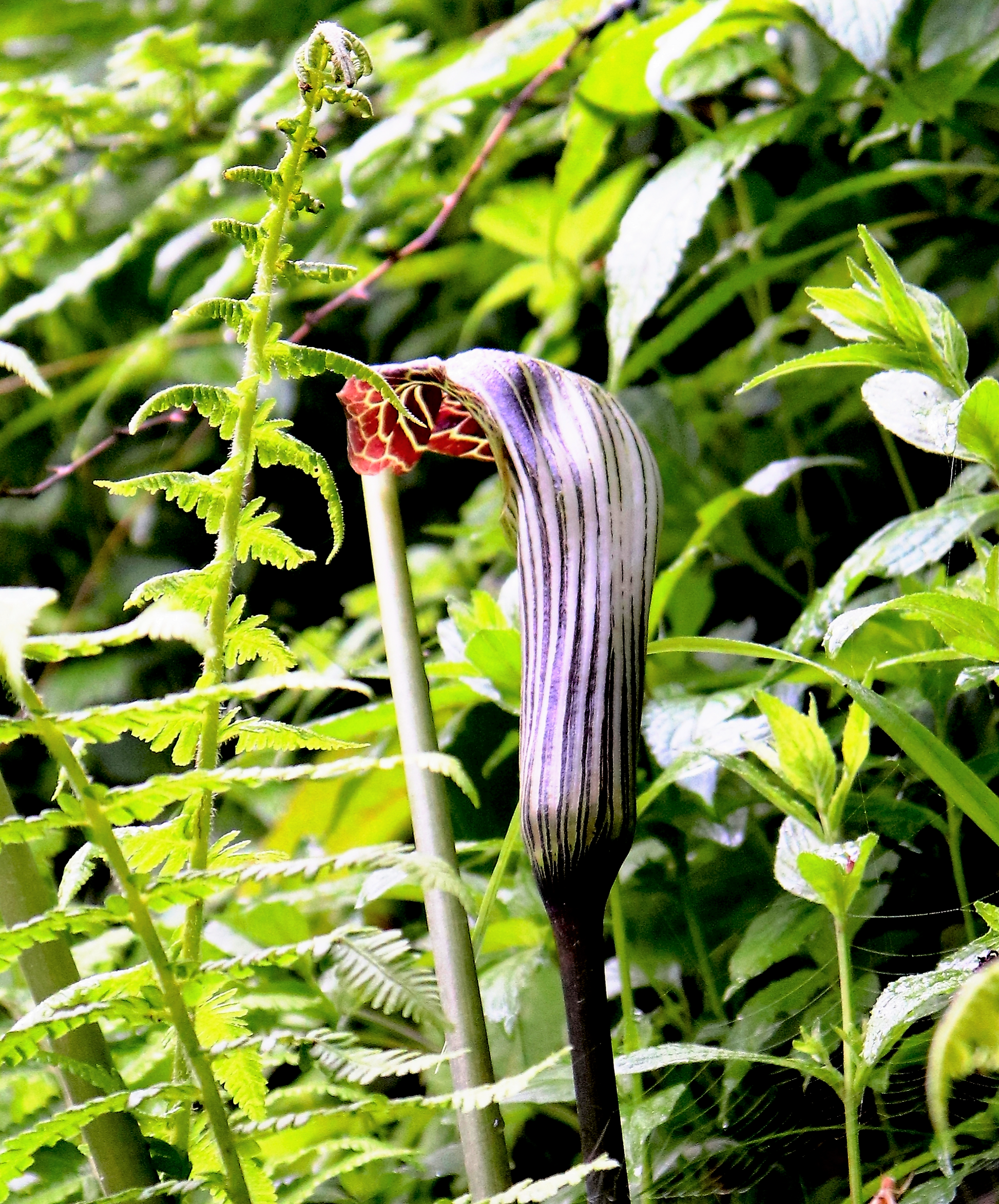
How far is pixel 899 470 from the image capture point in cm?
74

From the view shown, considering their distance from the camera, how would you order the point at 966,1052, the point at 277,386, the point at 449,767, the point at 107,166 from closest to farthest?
the point at 966,1052 → the point at 449,767 → the point at 107,166 → the point at 277,386

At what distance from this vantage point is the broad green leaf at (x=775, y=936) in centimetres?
47

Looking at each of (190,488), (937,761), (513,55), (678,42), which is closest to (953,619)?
(937,761)

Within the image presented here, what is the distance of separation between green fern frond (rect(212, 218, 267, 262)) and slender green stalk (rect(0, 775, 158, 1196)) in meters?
0.20

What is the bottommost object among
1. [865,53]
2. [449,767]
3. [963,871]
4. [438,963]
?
[963,871]

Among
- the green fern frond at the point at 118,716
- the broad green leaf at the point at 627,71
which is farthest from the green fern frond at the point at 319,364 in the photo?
the broad green leaf at the point at 627,71

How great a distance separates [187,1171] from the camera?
39cm

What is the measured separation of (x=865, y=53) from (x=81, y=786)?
538mm

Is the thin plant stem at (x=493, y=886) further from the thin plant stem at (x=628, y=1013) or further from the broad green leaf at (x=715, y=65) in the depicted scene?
the broad green leaf at (x=715, y=65)

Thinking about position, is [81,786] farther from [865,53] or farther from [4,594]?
[865,53]

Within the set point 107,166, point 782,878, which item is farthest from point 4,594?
point 107,166

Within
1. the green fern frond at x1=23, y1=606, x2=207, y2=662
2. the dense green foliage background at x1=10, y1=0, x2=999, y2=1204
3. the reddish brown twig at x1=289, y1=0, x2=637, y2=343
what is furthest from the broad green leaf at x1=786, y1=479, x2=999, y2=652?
the reddish brown twig at x1=289, y1=0, x2=637, y2=343

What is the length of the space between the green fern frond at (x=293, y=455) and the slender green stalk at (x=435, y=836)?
0.06 m

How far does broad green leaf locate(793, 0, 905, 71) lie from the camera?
1.92 feet
